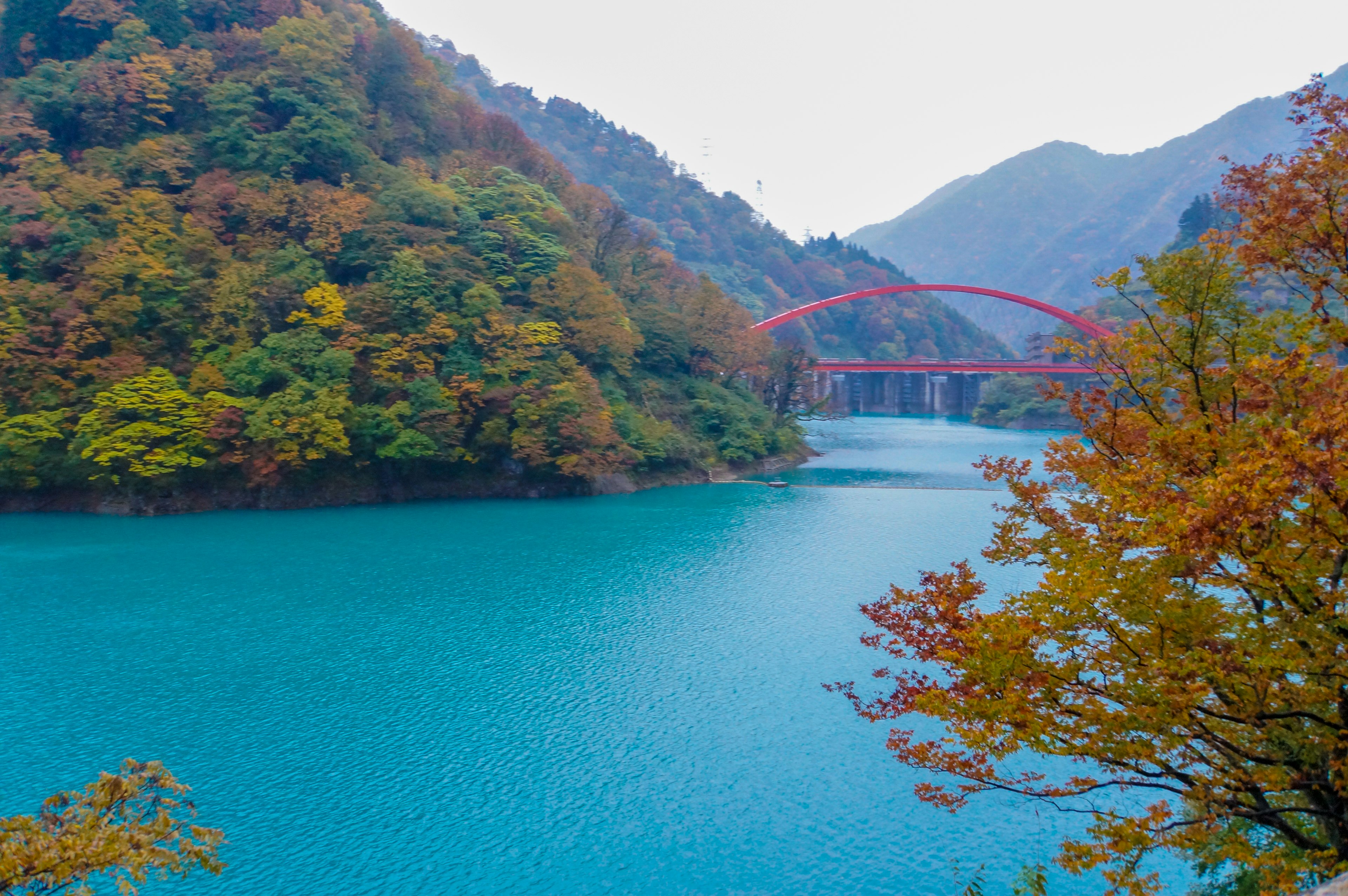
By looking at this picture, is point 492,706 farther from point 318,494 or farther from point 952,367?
point 952,367

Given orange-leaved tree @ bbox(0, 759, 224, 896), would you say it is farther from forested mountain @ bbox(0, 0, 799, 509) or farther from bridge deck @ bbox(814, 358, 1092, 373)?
bridge deck @ bbox(814, 358, 1092, 373)

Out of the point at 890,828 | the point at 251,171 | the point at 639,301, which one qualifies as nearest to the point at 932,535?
the point at 890,828

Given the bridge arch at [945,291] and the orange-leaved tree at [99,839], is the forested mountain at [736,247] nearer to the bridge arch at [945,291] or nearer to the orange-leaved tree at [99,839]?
the bridge arch at [945,291]

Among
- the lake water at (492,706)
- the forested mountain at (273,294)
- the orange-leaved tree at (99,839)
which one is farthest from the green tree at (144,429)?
the orange-leaved tree at (99,839)

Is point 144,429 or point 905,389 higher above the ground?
point 905,389

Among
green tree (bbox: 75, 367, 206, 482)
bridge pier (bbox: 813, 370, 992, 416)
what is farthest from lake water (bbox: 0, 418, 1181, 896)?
bridge pier (bbox: 813, 370, 992, 416)

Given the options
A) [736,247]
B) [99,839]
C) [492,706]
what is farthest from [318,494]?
[736,247]
